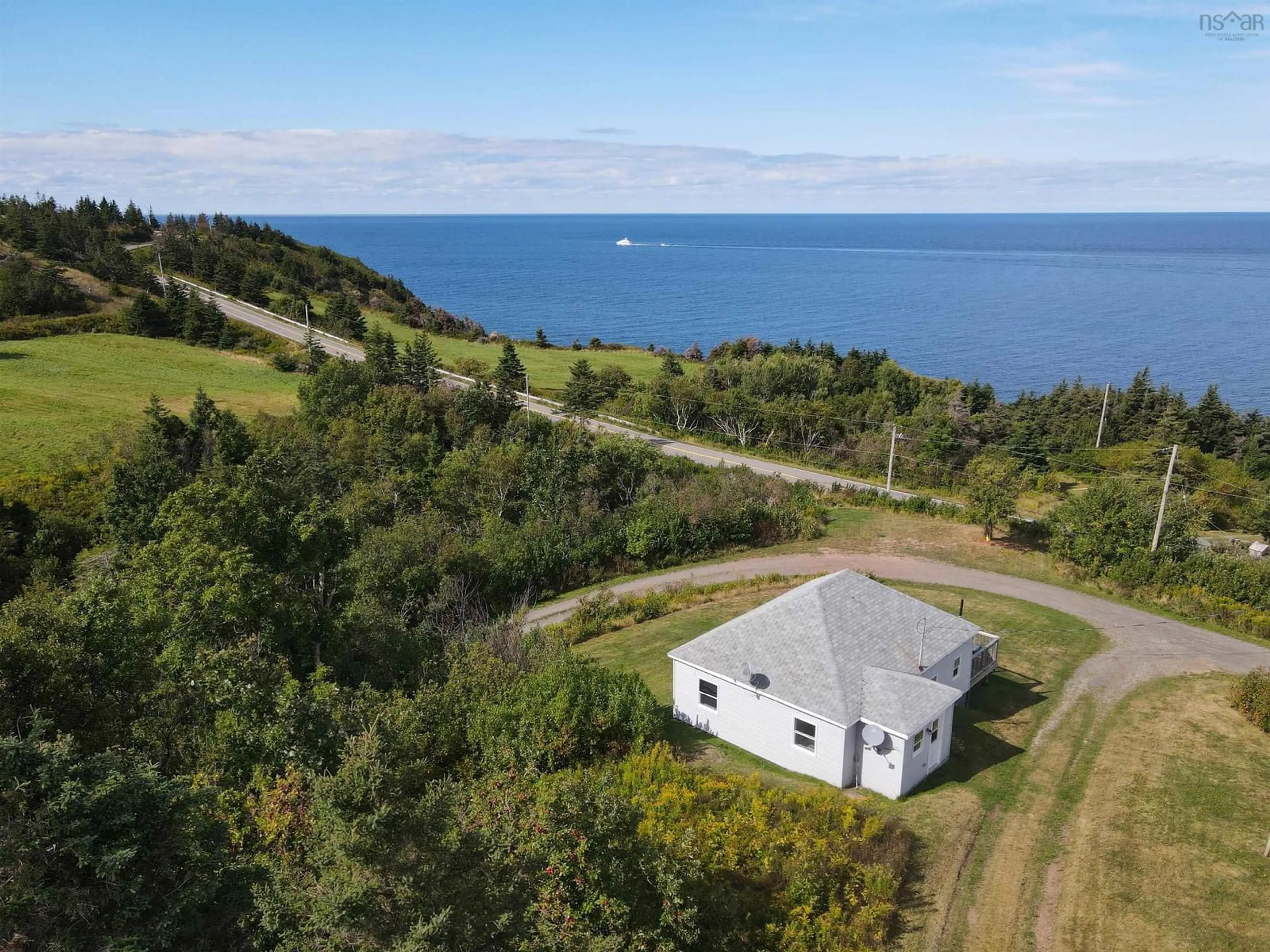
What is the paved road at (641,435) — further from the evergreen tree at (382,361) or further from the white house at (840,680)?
the white house at (840,680)

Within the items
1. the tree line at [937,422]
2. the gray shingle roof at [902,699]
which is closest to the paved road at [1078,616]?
the gray shingle roof at [902,699]

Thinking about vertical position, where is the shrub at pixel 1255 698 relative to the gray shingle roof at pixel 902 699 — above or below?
below

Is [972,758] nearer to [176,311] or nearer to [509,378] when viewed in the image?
[509,378]

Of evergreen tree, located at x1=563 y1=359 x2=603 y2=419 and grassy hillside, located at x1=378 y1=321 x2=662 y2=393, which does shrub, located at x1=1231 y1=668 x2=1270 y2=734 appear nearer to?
evergreen tree, located at x1=563 y1=359 x2=603 y2=419

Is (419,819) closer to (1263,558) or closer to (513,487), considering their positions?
(513,487)

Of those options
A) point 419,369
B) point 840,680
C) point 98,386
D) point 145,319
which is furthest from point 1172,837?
point 145,319

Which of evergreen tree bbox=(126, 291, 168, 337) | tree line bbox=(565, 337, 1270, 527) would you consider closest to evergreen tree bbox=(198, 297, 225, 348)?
evergreen tree bbox=(126, 291, 168, 337)
